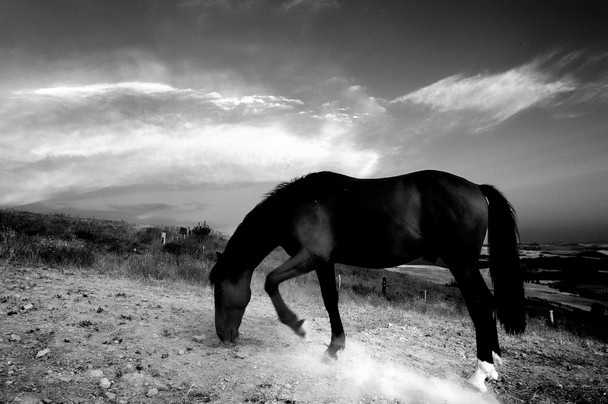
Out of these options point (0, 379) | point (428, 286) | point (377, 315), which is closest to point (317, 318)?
point (377, 315)

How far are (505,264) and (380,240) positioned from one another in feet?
7.01

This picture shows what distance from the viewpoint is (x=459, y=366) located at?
18.6 feet

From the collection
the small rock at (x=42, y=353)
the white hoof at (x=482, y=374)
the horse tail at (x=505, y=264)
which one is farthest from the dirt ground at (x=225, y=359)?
the horse tail at (x=505, y=264)

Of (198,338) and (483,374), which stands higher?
(198,338)

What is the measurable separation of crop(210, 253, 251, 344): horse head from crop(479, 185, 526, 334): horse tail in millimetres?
3760

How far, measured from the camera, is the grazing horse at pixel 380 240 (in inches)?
188

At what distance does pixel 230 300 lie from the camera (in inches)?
205

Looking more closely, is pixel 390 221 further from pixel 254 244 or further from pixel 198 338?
pixel 198 338

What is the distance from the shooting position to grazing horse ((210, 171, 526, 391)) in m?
4.79

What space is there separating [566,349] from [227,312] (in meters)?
6.96

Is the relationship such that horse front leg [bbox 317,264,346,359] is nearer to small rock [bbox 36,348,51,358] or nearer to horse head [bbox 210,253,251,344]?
horse head [bbox 210,253,251,344]

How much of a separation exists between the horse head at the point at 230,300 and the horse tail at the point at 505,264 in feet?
12.3

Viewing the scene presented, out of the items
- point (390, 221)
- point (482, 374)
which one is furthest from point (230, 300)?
point (482, 374)

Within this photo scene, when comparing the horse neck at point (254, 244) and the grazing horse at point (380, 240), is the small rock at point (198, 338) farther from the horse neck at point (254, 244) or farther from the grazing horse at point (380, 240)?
the horse neck at point (254, 244)
